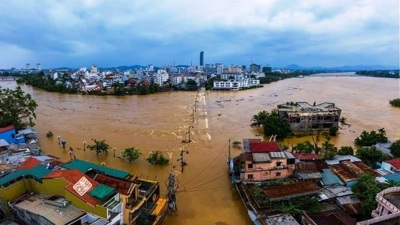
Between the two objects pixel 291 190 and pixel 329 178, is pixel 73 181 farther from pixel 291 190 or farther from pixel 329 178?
pixel 329 178

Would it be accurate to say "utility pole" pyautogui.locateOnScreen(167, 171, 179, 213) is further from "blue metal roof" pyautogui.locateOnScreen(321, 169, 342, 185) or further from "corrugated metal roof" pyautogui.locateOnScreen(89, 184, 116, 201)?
"blue metal roof" pyautogui.locateOnScreen(321, 169, 342, 185)

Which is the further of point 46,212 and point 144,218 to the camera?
point 144,218

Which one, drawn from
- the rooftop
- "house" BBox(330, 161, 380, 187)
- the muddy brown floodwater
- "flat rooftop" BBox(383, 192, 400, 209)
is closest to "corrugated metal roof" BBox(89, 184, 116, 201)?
the muddy brown floodwater

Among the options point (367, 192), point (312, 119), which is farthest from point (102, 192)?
point (312, 119)

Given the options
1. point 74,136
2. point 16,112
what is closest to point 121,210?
point 74,136

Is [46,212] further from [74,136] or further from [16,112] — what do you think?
[16,112]

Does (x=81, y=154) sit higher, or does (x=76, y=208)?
(x=76, y=208)
